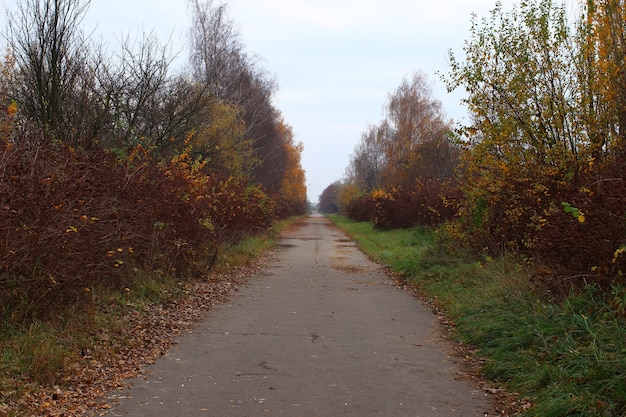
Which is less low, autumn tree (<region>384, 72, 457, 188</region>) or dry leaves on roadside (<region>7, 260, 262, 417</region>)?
autumn tree (<region>384, 72, 457, 188</region>)

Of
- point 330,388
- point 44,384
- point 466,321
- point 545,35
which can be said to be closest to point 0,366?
point 44,384

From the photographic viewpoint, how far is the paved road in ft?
16.5

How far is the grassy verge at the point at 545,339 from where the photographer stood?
4586mm

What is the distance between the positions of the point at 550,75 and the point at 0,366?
10.5m

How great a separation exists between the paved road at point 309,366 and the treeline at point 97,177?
1.68 meters

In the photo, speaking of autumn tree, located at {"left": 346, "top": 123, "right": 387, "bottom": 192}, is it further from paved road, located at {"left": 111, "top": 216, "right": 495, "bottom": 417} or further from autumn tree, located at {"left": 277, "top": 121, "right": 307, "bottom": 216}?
paved road, located at {"left": 111, "top": 216, "right": 495, "bottom": 417}

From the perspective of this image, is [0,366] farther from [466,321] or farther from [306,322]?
[466,321]

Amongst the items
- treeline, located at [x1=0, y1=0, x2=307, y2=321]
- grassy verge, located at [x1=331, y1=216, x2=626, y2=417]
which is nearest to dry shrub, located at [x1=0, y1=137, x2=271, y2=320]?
treeline, located at [x1=0, y1=0, x2=307, y2=321]

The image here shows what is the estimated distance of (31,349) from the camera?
5.64m

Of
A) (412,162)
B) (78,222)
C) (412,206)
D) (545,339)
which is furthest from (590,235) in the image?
(412,162)

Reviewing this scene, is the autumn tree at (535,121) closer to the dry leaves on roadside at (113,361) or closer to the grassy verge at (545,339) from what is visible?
the grassy verge at (545,339)

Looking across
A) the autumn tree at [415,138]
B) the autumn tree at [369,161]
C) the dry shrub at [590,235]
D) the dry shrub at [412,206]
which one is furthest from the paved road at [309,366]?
the autumn tree at [369,161]

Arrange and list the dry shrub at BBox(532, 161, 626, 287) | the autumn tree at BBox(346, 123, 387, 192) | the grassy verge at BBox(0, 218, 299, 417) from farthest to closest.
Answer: the autumn tree at BBox(346, 123, 387, 192), the dry shrub at BBox(532, 161, 626, 287), the grassy verge at BBox(0, 218, 299, 417)

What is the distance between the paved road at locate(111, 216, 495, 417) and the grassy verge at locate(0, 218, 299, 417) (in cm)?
55
